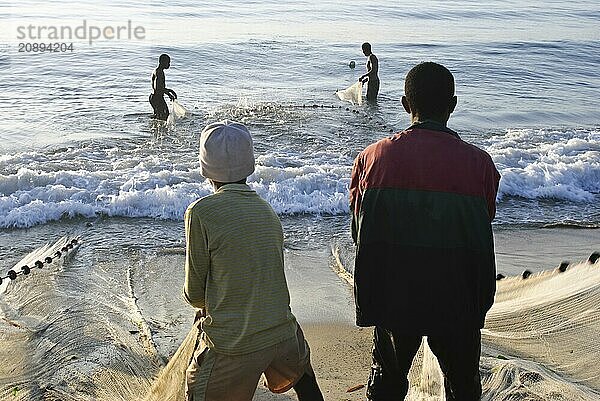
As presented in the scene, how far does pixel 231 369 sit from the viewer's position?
2.59 metres

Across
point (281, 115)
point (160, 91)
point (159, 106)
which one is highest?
point (160, 91)

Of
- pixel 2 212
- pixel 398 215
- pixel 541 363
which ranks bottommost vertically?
pixel 2 212

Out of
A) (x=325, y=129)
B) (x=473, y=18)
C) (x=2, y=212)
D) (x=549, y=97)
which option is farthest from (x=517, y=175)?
(x=473, y=18)

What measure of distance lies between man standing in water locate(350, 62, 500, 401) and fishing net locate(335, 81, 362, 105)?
488 inches

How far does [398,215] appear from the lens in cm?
253

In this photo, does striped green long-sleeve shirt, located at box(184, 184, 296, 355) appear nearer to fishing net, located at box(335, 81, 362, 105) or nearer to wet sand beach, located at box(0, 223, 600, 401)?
wet sand beach, located at box(0, 223, 600, 401)

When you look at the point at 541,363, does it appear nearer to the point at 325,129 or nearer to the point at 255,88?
the point at 325,129

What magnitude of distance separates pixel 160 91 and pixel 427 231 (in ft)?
37.2

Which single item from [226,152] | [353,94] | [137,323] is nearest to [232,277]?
[226,152]

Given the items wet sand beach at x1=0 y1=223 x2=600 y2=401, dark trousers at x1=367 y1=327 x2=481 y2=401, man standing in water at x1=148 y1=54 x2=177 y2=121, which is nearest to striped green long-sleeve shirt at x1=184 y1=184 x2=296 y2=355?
dark trousers at x1=367 y1=327 x2=481 y2=401

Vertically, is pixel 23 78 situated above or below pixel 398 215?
below

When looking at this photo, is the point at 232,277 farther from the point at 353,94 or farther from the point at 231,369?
the point at 353,94

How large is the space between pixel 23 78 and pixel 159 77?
689 cm

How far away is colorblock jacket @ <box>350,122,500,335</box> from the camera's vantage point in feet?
8.20
